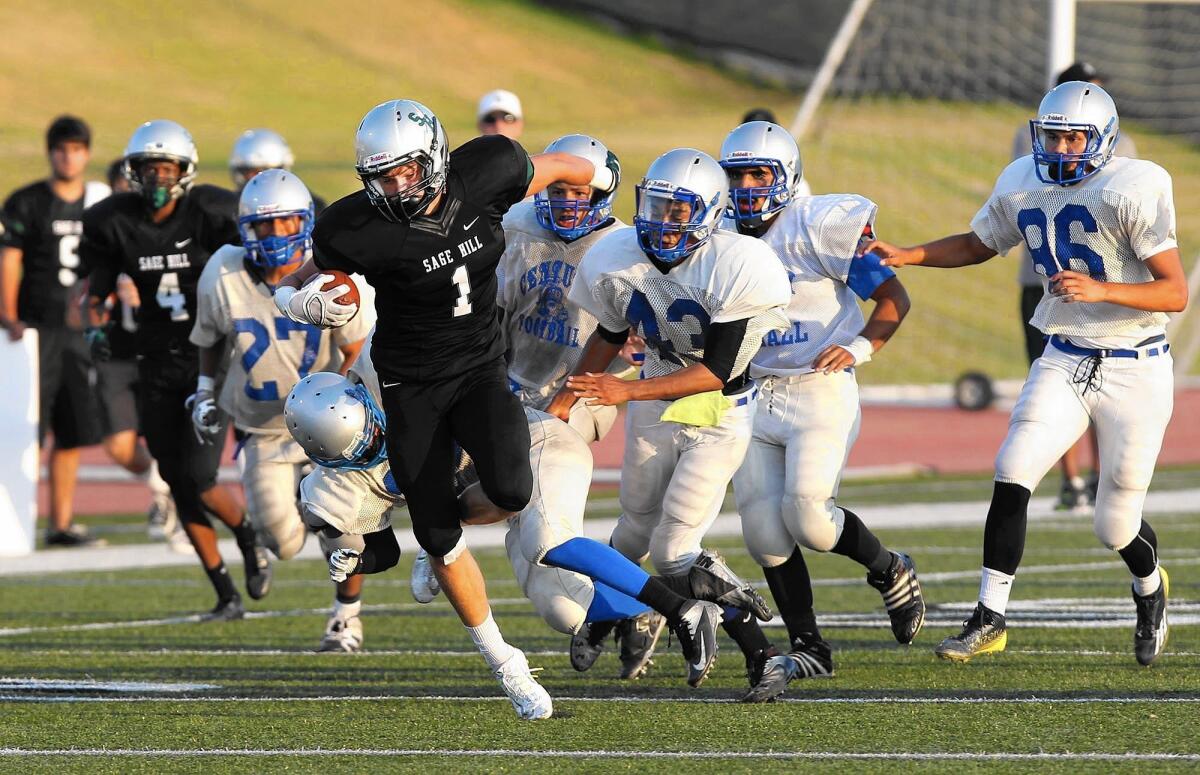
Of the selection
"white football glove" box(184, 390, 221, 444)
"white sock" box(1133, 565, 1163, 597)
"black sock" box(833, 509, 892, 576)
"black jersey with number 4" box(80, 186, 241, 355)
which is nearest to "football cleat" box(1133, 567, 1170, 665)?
"white sock" box(1133, 565, 1163, 597)

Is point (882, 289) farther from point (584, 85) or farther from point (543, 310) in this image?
point (584, 85)

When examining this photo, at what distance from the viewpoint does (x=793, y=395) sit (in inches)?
227

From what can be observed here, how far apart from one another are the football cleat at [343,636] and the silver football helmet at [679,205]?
1.88 m

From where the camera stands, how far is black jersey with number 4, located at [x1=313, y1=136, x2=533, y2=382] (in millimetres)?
4969

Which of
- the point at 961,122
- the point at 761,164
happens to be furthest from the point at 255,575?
the point at 961,122

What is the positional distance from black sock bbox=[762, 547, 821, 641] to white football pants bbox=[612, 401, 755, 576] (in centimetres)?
33

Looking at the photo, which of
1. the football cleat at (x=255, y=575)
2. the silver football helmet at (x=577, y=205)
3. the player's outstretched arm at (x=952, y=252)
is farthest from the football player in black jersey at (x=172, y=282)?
the player's outstretched arm at (x=952, y=252)

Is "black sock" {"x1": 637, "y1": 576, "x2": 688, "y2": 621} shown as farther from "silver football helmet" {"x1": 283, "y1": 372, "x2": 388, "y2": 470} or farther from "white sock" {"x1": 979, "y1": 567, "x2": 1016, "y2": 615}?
"white sock" {"x1": 979, "y1": 567, "x2": 1016, "y2": 615}

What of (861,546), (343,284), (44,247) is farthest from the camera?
(44,247)

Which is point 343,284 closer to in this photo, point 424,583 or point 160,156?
point 424,583

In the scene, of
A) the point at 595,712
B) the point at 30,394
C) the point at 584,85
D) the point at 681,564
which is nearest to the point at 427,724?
the point at 595,712

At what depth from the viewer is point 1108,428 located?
5.62m

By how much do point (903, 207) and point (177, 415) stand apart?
15.3 meters

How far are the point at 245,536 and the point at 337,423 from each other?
2217mm
